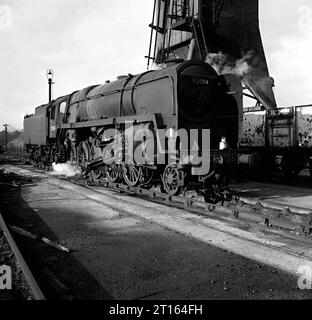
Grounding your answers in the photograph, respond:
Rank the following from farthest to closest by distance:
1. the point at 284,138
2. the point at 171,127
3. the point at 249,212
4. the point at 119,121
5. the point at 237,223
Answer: the point at 284,138
the point at 119,121
the point at 171,127
the point at 249,212
the point at 237,223

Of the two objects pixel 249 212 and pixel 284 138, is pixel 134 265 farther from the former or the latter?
pixel 284 138

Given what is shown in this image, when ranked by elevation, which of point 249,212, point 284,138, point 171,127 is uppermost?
point 171,127

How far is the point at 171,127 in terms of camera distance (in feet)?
28.8

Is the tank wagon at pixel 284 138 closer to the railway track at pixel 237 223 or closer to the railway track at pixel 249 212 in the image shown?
the railway track at pixel 249 212

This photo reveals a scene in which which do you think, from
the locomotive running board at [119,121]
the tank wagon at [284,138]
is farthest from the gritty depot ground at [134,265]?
the tank wagon at [284,138]

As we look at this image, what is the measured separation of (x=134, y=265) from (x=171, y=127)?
4.83m

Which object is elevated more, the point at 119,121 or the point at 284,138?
the point at 119,121

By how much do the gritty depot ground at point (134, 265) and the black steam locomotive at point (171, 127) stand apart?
2374 mm

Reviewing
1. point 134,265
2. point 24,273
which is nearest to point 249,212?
point 134,265

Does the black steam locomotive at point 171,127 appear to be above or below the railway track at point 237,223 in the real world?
above

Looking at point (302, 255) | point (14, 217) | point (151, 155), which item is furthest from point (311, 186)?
point (14, 217)

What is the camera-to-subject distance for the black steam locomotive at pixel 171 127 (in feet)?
28.4

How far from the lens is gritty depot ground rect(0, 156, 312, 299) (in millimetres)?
3676
